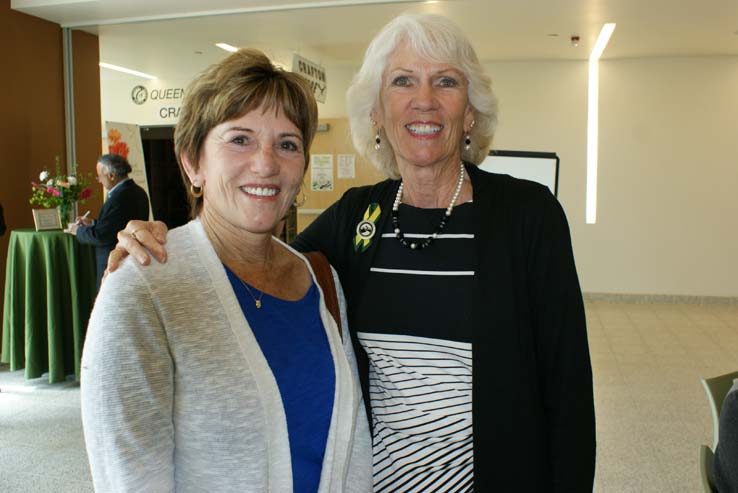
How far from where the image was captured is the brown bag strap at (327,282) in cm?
146

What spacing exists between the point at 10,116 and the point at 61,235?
1804 mm

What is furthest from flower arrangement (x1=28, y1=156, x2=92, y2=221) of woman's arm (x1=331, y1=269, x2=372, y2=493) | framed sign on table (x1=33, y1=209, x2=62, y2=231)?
woman's arm (x1=331, y1=269, x2=372, y2=493)

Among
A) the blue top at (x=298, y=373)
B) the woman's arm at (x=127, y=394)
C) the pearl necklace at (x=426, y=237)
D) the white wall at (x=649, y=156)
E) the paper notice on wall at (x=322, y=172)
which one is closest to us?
the woman's arm at (x=127, y=394)

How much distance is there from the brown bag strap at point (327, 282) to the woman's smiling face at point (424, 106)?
0.38 meters

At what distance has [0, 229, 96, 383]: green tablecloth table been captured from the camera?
5148mm

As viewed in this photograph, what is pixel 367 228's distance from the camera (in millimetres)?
1726

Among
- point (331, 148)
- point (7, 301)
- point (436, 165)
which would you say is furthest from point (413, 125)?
point (331, 148)

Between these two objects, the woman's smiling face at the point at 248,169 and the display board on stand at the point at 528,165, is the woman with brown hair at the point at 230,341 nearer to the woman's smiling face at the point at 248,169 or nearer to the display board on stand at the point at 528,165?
the woman's smiling face at the point at 248,169

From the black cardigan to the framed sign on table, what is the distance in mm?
4870

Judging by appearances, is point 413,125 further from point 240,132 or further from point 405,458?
point 405,458

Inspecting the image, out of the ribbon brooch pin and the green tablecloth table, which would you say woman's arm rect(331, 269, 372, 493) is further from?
the green tablecloth table

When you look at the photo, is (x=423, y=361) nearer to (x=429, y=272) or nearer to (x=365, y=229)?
(x=429, y=272)

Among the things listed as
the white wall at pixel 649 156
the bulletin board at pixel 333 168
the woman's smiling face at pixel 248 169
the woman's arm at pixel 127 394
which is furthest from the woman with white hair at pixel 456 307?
the white wall at pixel 649 156

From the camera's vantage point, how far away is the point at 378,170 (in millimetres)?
2021
